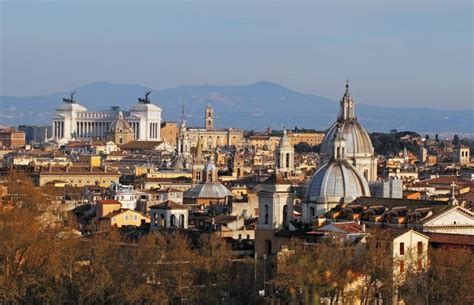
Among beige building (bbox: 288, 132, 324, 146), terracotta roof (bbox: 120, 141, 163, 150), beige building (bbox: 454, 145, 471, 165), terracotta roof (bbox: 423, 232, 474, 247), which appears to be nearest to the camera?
terracotta roof (bbox: 423, 232, 474, 247)

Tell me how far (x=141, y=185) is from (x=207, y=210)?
72.1 ft

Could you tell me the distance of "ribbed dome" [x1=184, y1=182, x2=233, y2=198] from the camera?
62.7 meters

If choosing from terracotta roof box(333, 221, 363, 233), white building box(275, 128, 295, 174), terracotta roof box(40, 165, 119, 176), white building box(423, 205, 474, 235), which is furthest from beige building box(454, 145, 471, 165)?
terracotta roof box(333, 221, 363, 233)

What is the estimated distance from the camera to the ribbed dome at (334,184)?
140ft

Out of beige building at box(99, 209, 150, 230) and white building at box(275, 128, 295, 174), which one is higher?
white building at box(275, 128, 295, 174)

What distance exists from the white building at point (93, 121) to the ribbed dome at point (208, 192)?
97.7 meters

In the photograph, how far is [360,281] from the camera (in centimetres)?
3222

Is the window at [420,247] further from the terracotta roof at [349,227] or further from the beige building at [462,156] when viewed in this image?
the beige building at [462,156]

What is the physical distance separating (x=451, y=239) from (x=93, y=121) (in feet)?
422

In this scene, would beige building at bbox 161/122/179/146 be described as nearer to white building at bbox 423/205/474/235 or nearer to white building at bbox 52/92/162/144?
white building at bbox 52/92/162/144

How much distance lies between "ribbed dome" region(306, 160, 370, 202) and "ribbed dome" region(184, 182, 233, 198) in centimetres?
1940

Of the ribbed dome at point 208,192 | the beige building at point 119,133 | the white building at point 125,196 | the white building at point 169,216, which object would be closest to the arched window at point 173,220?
the white building at point 169,216

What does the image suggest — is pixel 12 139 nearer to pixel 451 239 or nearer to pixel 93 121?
pixel 93 121

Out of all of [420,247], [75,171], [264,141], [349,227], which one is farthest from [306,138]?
[420,247]
